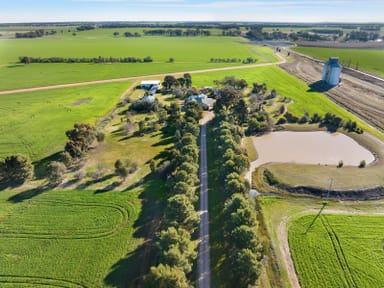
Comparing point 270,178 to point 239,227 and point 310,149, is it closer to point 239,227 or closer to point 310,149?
point 310,149

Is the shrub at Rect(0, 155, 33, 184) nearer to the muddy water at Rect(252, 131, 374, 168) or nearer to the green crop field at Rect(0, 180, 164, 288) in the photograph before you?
the green crop field at Rect(0, 180, 164, 288)

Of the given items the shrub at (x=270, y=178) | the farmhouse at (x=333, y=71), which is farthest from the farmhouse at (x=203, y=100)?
the farmhouse at (x=333, y=71)

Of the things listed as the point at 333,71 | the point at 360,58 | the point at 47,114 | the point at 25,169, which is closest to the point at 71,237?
the point at 25,169

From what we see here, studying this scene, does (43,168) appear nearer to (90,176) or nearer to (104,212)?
(90,176)

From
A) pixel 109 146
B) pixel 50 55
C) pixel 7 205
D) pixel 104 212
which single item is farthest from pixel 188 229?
pixel 50 55

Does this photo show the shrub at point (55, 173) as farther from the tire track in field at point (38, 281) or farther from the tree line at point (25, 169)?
the tire track in field at point (38, 281)

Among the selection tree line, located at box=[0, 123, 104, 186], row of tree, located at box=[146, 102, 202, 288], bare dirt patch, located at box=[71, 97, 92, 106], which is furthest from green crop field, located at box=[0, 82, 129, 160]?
row of tree, located at box=[146, 102, 202, 288]
